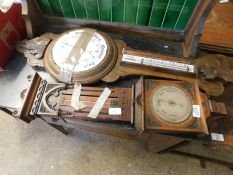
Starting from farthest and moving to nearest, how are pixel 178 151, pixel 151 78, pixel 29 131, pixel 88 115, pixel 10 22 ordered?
pixel 29 131, pixel 178 151, pixel 10 22, pixel 151 78, pixel 88 115

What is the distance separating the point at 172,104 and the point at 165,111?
0.15 feet

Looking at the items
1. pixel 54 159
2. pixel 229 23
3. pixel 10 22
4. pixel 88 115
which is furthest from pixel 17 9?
pixel 229 23

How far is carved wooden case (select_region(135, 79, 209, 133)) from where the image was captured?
35.0 inches

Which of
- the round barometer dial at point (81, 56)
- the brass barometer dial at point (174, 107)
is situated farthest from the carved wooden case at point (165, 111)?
the round barometer dial at point (81, 56)

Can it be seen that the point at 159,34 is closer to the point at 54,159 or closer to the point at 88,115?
the point at 88,115

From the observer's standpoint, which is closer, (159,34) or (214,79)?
(214,79)

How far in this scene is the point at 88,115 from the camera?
0.96 meters

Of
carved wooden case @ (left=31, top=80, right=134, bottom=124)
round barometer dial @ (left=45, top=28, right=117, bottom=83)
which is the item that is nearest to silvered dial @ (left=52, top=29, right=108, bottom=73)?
round barometer dial @ (left=45, top=28, right=117, bottom=83)

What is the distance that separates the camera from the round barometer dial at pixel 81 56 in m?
1.04

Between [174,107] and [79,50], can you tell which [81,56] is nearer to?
[79,50]

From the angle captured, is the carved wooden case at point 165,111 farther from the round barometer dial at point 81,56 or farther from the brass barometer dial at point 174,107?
the round barometer dial at point 81,56

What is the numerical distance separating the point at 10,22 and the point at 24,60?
0.21 m

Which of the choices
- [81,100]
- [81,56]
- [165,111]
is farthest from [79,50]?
[165,111]

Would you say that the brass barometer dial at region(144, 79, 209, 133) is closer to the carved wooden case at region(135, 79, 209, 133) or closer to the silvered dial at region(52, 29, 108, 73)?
the carved wooden case at region(135, 79, 209, 133)
